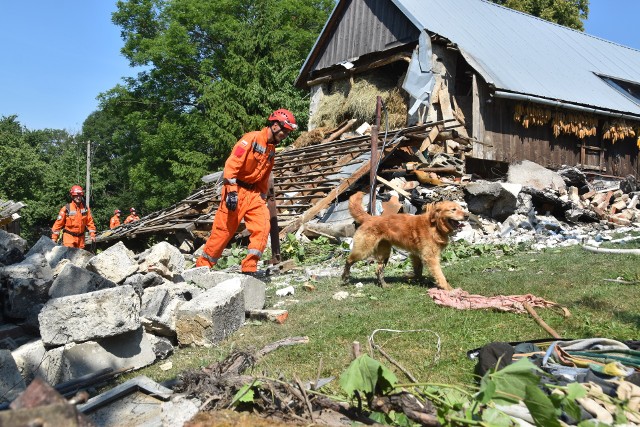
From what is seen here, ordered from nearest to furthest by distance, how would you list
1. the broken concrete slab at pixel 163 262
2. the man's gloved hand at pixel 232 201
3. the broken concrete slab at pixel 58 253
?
1. the broken concrete slab at pixel 163 262
2. the broken concrete slab at pixel 58 253
3. the man's gloved hand at pixel 232 201

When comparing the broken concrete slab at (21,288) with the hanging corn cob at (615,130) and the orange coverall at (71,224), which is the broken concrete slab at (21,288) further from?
the hanging corn cob at (615,130)

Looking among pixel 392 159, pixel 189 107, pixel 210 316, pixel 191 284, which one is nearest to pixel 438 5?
pixel 392 159

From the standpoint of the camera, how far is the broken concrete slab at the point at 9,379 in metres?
4.43

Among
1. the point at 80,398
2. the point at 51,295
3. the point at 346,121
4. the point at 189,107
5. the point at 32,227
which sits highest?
the point at 189,107

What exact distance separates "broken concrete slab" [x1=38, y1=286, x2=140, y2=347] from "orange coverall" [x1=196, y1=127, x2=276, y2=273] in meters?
3.34

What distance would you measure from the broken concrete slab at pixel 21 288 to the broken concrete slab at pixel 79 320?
0.79m

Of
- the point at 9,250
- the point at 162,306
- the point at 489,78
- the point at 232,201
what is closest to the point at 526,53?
the point at 489,78

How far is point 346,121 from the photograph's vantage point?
21219mm

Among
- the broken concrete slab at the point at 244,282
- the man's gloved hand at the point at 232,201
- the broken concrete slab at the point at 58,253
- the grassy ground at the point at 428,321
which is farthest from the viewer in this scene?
the man's gloved hand at the point at 232,201

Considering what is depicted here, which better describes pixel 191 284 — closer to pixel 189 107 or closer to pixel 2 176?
pixel 189 107

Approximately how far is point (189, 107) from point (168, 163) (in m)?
4.55

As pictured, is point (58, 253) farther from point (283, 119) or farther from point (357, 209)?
point (357, 209)

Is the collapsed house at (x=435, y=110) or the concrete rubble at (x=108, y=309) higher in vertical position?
the collapsed house at (x=435, y=110)

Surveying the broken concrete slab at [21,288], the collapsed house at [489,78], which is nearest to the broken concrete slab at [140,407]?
the broken concrete slab at [21,288]
